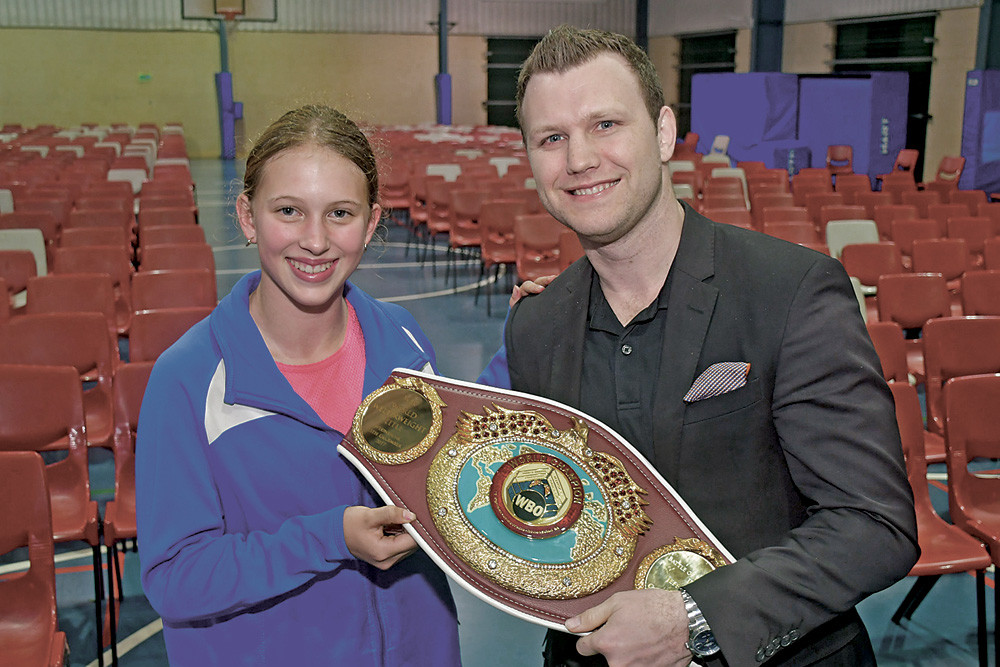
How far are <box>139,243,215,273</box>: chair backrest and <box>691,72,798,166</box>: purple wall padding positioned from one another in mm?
16069

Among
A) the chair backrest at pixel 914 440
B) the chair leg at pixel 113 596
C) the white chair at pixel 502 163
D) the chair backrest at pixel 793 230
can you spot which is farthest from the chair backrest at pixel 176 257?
the white chair at pixel 502 163

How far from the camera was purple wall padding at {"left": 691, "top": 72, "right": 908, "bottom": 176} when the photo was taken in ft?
63.6

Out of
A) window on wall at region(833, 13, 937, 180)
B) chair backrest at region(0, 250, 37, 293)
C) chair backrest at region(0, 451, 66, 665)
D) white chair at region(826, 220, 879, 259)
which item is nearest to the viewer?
chair backrest at region(0, 451, 66, 665)

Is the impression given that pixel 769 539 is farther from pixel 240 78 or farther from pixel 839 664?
pixel 240 78

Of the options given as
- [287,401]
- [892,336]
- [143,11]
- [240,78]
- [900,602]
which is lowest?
[900,602]

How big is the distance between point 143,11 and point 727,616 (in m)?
31.5

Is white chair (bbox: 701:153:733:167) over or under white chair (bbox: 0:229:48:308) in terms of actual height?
over

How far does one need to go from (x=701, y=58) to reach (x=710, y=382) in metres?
28.4

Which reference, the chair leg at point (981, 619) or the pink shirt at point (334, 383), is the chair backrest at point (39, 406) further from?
the chair leg at point (981, 619)

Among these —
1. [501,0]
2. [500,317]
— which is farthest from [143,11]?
[500,317]

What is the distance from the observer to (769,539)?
1.60 m

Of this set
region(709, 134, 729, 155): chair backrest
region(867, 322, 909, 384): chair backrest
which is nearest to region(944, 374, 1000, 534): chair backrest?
region(867, 322, 909, 384): chair backrest

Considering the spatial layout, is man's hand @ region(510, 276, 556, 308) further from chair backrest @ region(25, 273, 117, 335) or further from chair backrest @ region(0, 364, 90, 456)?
chair backrest @ region(25, 273, 117, 335)

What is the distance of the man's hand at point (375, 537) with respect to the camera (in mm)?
1582
